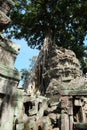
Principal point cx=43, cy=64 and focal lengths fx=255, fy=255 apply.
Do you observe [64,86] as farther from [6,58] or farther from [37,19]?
[37,19]

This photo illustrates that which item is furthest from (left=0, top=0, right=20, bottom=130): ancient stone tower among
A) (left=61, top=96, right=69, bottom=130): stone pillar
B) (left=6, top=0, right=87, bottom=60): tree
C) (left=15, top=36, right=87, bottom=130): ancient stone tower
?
(left=6, top=0, right=87, bottom=60): tree

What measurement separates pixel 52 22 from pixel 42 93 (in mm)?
7457

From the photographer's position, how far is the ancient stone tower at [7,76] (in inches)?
146

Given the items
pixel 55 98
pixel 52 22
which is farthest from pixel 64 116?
pixel 52 22

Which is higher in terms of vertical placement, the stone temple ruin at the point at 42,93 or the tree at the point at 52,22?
the tree at the point at 52,22

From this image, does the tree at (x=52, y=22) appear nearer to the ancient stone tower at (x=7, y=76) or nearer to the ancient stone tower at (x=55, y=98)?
the ancient stone tower at (x=55, y=98)

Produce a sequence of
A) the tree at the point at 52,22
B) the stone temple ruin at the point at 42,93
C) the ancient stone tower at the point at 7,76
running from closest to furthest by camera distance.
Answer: the ancient stone tower at the point at 7,76 < the stone temple ruin at the point at 42,93 < the tree at the point at 52,22

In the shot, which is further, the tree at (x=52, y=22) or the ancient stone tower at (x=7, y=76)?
the tree at (x=52, y=22)

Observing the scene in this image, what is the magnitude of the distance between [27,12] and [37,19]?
1.00 meters

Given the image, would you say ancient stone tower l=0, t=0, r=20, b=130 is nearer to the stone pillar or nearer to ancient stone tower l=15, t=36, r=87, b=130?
ancient stone tower l=15, t=36, r=87, b=130

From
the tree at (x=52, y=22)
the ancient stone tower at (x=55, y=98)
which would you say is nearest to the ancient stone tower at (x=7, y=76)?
the ancient stone tower at (x=55, y=98)

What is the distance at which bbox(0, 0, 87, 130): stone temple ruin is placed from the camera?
3836 mm

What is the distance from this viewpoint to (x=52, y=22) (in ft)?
71.4

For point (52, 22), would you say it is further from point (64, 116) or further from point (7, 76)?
point (7, 76)
